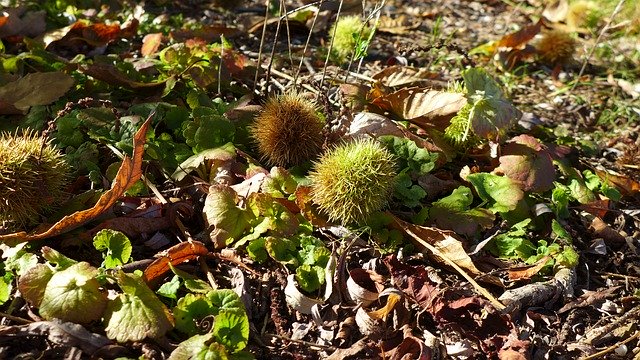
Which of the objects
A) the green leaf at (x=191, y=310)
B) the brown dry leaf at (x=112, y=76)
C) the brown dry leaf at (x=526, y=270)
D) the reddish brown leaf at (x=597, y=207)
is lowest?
the reddish brown leaf at (x=597, y=207)

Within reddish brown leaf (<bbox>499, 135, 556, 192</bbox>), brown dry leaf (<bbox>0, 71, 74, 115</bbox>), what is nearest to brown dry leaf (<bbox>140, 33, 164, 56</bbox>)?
brown dry leaf (<bbox>0, 71, 74, 115</bbox>)

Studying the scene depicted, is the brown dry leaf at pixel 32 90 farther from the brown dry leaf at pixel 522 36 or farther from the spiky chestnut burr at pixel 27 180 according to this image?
the brown dry leaf at pixel 522 36

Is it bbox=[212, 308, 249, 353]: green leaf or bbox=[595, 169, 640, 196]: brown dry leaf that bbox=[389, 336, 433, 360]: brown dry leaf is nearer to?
bbox=[212, 308, 249, 353]: green leaf

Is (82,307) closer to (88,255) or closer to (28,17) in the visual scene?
(88,255)

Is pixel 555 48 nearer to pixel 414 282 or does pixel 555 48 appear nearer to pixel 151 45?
pixel 151 45

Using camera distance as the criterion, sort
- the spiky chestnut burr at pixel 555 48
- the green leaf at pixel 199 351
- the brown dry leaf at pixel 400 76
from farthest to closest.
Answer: the spiky chestnut burr at pixel 555 48, the brown dry leaf at pixel 400 76, the green leaf at pixel 199 351

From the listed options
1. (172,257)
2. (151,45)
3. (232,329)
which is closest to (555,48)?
(151,45)

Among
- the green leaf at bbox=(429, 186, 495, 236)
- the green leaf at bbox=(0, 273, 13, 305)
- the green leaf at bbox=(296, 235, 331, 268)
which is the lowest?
the green leaf at bbox=(429, 186, 495, 236)

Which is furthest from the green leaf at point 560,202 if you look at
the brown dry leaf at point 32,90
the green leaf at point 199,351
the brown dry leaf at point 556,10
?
the brown dry leaf at point 556,10
